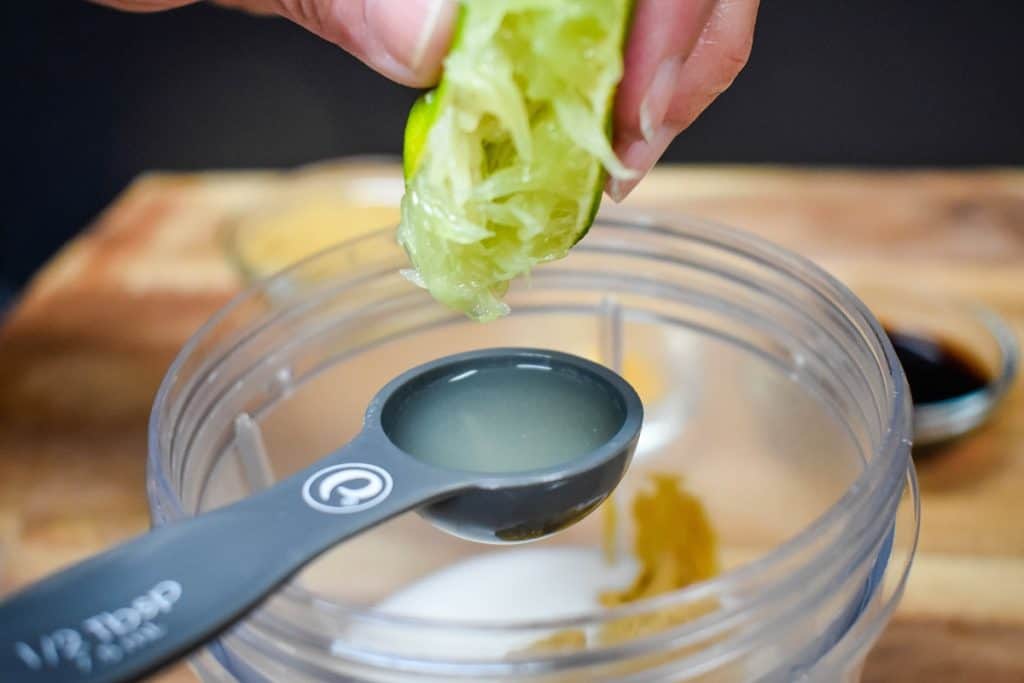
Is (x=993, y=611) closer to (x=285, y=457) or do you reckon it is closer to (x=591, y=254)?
(x=591, y=254)

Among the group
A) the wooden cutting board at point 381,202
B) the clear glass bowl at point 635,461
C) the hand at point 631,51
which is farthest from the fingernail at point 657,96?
the wooden cutting board at point 381,202

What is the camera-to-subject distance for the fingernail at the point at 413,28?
0.46 m

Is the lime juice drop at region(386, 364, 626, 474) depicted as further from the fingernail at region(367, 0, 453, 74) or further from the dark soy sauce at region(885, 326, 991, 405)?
the dark soy sauce at region(885, 326, 991, 405)

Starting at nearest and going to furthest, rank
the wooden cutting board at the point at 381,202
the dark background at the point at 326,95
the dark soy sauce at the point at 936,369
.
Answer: the wooden cutting board at the point at 381,202
the dark soy sauce at the point at 936,369
the dark background at the point at 326,95

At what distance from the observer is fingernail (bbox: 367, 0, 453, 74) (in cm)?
46

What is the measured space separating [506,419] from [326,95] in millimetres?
1095

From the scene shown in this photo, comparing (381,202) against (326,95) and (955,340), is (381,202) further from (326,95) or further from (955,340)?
(955,340)

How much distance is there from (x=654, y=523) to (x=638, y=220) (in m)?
0.21

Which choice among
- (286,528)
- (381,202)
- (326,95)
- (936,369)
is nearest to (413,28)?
(286,528)

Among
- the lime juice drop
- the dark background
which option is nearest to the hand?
the lime juice drop

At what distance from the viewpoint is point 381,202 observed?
3.83ft

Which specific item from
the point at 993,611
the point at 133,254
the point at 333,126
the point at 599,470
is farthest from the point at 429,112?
the point at 333,126

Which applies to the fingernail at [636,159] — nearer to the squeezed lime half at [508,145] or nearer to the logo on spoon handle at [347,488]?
the squeezed lime half at [508,145]

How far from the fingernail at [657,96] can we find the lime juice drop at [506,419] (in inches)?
5.5
